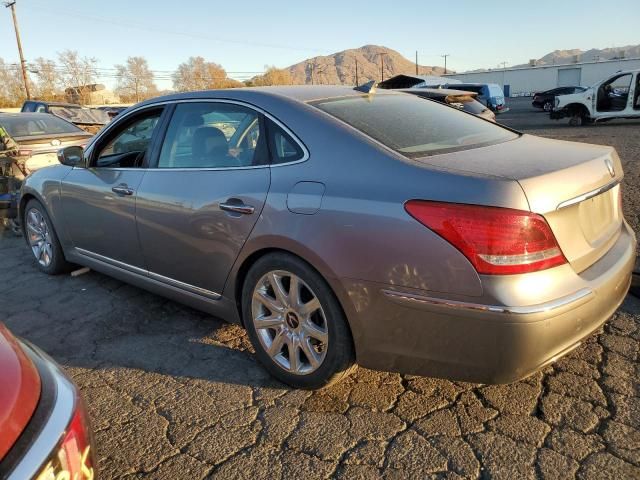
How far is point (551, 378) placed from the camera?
2730 mm

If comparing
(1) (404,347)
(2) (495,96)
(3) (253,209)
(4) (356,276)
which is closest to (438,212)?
(4) (356,276)

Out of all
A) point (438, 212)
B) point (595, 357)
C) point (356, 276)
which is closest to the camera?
point (438, 212)

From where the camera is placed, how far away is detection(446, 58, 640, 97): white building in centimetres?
6588

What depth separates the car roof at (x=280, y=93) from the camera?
300 cm

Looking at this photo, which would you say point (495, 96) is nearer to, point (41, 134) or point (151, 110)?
point (41, 134)

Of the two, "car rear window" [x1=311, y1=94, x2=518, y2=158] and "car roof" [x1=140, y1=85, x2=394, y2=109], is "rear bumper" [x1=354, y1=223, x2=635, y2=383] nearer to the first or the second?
"car rear window" [x1=311, y1=94, x2=518, y2=158]

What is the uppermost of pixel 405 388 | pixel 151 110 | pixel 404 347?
pixel 151 110

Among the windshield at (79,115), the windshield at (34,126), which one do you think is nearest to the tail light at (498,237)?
the windshield at (34,126)

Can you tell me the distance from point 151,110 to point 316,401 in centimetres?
232

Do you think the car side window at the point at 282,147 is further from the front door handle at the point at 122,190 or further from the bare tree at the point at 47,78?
the bare tree at the point at 47,78

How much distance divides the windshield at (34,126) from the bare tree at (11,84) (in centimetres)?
5115

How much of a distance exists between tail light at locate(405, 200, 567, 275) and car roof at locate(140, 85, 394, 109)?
1.26 m

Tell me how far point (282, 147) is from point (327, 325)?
Result: 959 millimetres

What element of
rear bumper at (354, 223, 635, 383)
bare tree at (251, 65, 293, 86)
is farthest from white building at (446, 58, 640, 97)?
rear bumper at (354, 223, 635, 383)
